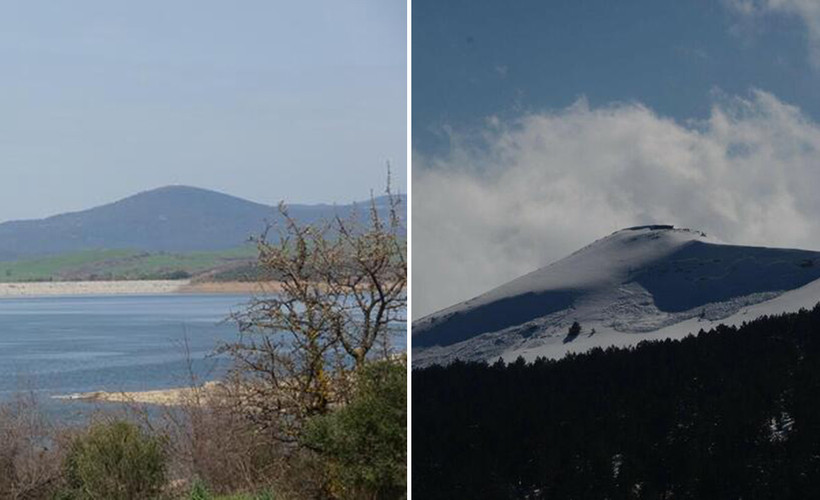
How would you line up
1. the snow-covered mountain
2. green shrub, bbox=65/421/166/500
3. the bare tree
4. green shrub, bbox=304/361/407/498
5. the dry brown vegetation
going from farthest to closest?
the bare tree → the dry brown vegetation → green shrub, bbox=65/421/166/500 → green shrub, bbox=304/361/407/498 → the snow-covered mountain

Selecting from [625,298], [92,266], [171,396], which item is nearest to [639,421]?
[625,298]

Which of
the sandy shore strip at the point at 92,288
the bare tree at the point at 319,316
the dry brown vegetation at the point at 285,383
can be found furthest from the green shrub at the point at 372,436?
the sandy shore strip at the point at 92,288

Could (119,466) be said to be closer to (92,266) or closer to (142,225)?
(92,266)

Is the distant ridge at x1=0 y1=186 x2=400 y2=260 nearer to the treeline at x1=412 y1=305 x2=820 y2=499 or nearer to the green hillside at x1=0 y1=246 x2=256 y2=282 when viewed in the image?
the green hillside at x1=0 y1=246 x2=256 y2=282

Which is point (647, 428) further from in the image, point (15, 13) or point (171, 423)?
point (15, 13)

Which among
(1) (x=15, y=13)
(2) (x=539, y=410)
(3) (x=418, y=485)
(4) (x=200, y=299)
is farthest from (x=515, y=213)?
(1) (x=15, y=13)

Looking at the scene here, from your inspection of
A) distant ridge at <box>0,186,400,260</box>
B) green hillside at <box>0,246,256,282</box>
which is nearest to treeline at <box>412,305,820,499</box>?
distant ridge at <box>0,186,400,260</box>
